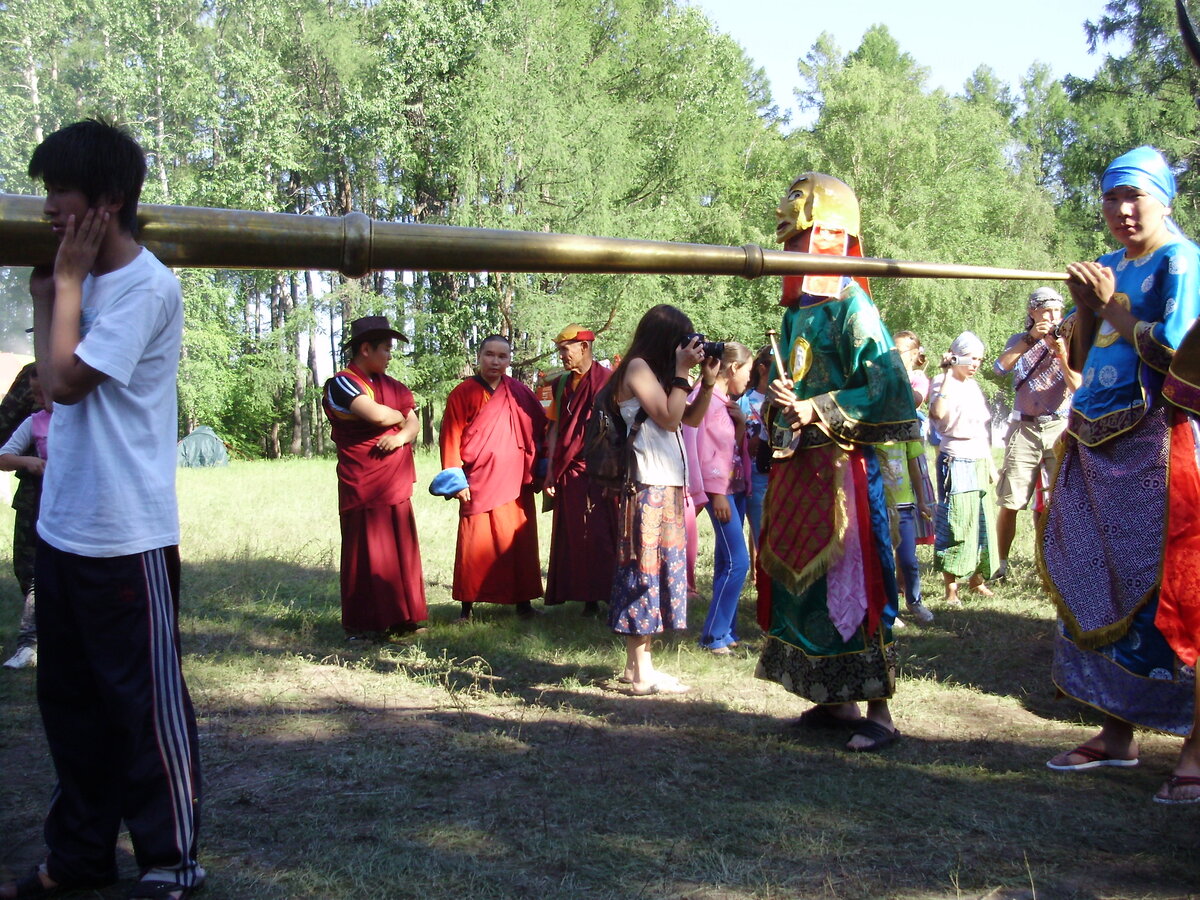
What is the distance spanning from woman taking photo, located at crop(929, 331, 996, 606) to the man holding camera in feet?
0.46

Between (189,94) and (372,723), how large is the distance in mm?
24959

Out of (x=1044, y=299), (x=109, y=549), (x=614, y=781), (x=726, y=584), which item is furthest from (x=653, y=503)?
(x=109, y=549)

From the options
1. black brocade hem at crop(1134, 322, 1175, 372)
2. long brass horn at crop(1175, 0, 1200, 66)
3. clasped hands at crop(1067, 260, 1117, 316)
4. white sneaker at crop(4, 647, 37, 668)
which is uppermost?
long brass horn at crop(1175, 0, 1200, 66)

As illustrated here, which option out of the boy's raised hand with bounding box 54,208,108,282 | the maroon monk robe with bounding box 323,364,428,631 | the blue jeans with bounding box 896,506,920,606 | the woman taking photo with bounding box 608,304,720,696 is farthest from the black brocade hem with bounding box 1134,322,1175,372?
the maroon monk robe with bounding box 323,364,428,631

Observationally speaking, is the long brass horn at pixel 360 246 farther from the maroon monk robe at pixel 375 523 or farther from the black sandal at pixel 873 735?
the maroon monk robe at pixel 375 523

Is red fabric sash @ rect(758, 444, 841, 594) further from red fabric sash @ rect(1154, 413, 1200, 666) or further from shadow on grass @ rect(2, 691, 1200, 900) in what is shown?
red fabric sash @ rect(1154, 413, 1200, 666)

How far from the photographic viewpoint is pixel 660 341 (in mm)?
4812

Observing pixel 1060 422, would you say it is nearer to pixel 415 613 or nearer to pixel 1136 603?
pixel 1136 603

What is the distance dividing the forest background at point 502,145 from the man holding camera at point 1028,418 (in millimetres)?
14701

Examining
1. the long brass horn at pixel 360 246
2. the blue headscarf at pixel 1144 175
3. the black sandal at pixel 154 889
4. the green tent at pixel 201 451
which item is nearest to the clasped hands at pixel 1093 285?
the blue headscarf at pixel 1144 175

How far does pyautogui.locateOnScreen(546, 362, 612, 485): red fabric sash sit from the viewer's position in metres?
7.02

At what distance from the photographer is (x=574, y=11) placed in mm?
25562

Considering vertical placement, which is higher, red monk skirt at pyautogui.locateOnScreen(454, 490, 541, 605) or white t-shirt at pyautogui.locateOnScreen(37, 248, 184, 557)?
white t-shirt at pyautogui.locateOnScreen(37, 248, 184, 557)

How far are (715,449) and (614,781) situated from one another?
105 inches
